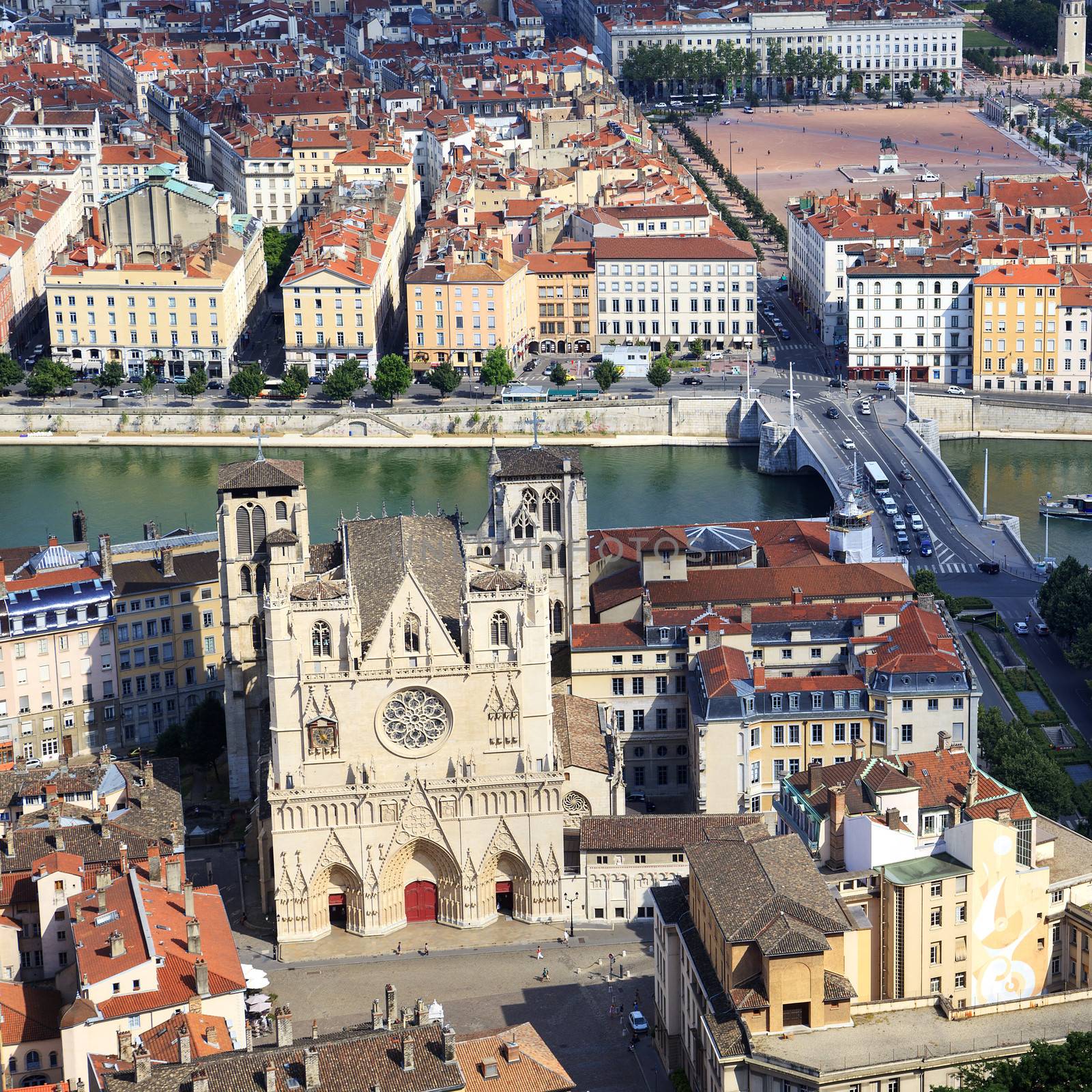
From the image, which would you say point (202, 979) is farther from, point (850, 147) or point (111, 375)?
point (850, 147)

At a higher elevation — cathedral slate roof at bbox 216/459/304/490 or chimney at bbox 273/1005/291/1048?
cathedral slate roof at bbox 216/459/304/490

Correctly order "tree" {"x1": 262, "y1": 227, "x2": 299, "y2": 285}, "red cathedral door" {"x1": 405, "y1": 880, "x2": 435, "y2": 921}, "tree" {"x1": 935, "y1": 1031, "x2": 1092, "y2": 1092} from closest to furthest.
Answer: "tree" {"x1": 935, "y1": 1031, "x2": 1092, "y2": 1092}, "red cathedral door" {"x1": 405, "y1": 880, "x2": 435, "y2": 921}, "tree" {"x1": 262, "y1": 227, "x2": 299, "y2": 285}

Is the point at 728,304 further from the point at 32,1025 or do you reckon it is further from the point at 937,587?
the point at 32,1025

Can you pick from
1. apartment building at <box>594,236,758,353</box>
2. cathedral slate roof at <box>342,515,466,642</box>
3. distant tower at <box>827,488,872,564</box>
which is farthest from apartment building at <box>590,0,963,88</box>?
cathedral slate roof at <box>342,515,466,642</box>

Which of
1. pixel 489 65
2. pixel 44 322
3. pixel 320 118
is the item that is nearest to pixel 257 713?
pixel 44 322

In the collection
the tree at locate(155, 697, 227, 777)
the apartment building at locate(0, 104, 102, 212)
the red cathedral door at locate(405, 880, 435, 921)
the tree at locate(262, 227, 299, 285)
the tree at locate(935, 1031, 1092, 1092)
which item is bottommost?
the red cathedral door at locate(405, 880, 435, 921)

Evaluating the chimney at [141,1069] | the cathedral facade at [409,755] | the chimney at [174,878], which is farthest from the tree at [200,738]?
the chimney at [141,1069]

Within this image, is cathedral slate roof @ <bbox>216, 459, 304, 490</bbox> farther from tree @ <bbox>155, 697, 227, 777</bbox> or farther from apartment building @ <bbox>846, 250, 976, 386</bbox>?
apartment building @ <bbox>846, 250, 976, 386</bbox>
